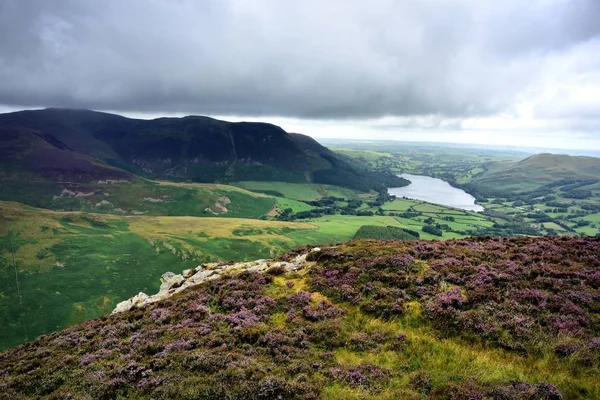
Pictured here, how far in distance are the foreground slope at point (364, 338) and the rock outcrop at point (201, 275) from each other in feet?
14.3

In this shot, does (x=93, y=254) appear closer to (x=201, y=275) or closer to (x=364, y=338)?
(x=201, y=275)

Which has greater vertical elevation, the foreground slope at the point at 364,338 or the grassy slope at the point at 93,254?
the foreground slope at the point at 364,338

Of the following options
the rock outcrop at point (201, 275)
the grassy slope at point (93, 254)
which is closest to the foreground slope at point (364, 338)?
the rock outcrop at point (201, 275)

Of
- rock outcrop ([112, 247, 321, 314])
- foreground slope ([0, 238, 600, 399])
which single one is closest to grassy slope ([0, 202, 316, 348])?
rock outcrop ([112, 247, 321, 314])

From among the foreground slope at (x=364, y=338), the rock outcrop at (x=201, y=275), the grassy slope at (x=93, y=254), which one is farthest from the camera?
the grassy slope at (x=93, y=254)

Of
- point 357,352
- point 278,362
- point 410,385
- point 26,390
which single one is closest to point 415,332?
point 357,352

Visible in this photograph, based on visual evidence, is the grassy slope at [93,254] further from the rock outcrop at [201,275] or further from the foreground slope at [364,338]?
the foreground slope at [364,338]

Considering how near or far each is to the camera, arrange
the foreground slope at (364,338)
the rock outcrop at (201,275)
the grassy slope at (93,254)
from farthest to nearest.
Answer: the grassy slope at (93,254) < the rock outcrop at (201,275) < the foreground slope at (364,338)

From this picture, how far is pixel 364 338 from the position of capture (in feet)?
59.3

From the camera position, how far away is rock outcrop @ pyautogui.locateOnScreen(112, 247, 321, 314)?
112ft

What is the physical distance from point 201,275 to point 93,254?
105855mm

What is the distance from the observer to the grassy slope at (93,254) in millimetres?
89125

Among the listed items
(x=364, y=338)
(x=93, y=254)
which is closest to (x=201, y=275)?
(x=364, y=338)

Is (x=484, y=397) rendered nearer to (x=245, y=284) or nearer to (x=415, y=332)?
(x=415, y=332)
